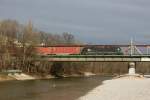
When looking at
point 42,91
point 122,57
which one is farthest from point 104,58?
point 42,91

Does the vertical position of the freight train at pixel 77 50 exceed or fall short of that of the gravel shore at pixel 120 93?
it exceeds it

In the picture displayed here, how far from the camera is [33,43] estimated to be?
114438 mm

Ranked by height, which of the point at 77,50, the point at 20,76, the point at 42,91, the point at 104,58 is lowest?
the point at 20,76

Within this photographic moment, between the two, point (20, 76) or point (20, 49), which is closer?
point (20, 76)

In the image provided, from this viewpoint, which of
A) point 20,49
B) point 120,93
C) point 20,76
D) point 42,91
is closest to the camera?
point 120,93

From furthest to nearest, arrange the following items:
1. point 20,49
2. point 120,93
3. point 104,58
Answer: point 20,49, point 104,58, point 120,93

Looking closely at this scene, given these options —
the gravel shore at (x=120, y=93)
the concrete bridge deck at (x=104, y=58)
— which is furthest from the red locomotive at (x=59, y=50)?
the gravel shore at (x=120, y=93)

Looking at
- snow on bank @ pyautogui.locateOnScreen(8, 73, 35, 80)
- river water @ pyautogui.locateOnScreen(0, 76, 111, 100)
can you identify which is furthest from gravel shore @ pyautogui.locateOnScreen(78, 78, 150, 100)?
snow on bank @ pyautogui.locateOnScreen(8, 73, 35, 80)

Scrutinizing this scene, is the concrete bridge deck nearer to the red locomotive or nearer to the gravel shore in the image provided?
the red locomotive

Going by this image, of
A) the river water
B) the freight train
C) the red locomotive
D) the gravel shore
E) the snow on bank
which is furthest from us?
Answer: the red locomotive

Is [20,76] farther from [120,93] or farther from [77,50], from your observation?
[120,93]

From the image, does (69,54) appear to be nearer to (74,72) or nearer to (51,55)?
(51,55)

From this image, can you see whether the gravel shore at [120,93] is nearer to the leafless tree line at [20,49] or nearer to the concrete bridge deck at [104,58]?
the concrete bridge deck at [104,58]

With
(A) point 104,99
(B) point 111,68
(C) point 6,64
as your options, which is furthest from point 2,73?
(B) point 111,68
